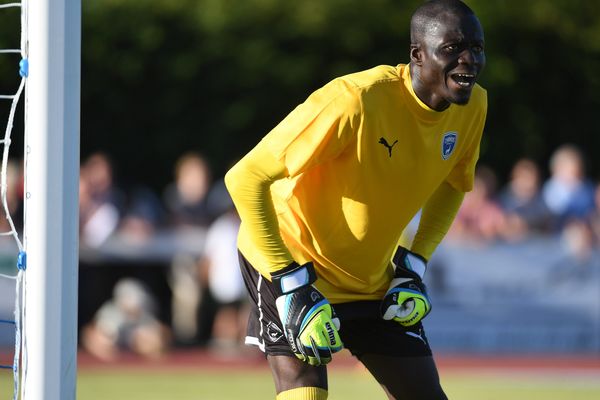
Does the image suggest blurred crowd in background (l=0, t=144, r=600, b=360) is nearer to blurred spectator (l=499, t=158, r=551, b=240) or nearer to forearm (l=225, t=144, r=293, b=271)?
blurred spectator (l=499, t=158, r=551, b=240)

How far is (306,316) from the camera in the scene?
13.2ft

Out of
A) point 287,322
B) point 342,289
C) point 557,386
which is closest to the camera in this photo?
point 287,322

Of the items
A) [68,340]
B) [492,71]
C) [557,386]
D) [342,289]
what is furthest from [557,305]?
[68,340]

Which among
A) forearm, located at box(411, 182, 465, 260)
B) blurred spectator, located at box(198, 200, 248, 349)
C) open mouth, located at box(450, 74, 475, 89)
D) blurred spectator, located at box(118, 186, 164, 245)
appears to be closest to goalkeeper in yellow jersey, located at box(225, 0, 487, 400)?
open mouth, located at box(450, 74, 475, 89)

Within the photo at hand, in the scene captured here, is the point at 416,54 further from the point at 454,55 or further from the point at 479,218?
the point at 479,218

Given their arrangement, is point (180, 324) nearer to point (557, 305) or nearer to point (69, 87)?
point (557, 305)

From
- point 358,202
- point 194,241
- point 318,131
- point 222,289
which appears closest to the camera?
point 318,131

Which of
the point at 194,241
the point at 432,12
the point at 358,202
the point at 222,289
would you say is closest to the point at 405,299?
the point at 358,202

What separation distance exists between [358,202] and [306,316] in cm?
49

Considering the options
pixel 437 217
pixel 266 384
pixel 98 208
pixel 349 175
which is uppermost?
pixel 98 208

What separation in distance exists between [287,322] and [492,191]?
26.9 feet

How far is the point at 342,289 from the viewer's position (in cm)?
439

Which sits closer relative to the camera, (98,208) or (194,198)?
(98,208)

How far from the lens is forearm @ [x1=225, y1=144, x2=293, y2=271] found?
4.03 m
